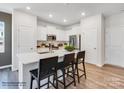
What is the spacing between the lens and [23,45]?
4.50 metres

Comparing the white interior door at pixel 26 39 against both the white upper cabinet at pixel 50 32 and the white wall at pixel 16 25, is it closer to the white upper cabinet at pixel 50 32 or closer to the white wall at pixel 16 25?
the white wall at pixel 16 25

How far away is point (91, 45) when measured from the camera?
523cm

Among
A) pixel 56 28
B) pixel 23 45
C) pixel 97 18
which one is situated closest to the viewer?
pixel 23 45

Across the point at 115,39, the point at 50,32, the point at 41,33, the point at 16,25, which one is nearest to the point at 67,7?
the point at 16,25

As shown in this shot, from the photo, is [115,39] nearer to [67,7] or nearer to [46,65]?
[67,7]

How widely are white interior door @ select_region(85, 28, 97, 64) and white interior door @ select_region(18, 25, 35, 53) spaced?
109 inches

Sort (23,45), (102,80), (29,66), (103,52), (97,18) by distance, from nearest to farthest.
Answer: (29,66) → (102,80) → (23,45) → (97,18) → (103,52)

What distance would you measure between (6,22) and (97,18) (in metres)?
4.19

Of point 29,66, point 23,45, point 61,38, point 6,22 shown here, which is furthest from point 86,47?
point 6,22

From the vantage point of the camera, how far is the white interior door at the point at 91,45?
16.6 feet

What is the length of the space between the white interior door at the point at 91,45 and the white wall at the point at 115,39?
71 cm

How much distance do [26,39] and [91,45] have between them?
3165mm

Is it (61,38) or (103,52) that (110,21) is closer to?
(103,52)

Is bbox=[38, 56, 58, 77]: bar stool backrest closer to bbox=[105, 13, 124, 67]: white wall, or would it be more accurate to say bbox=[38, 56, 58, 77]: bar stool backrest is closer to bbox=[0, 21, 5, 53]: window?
bbox=[0, 21, 5, 53]: window
